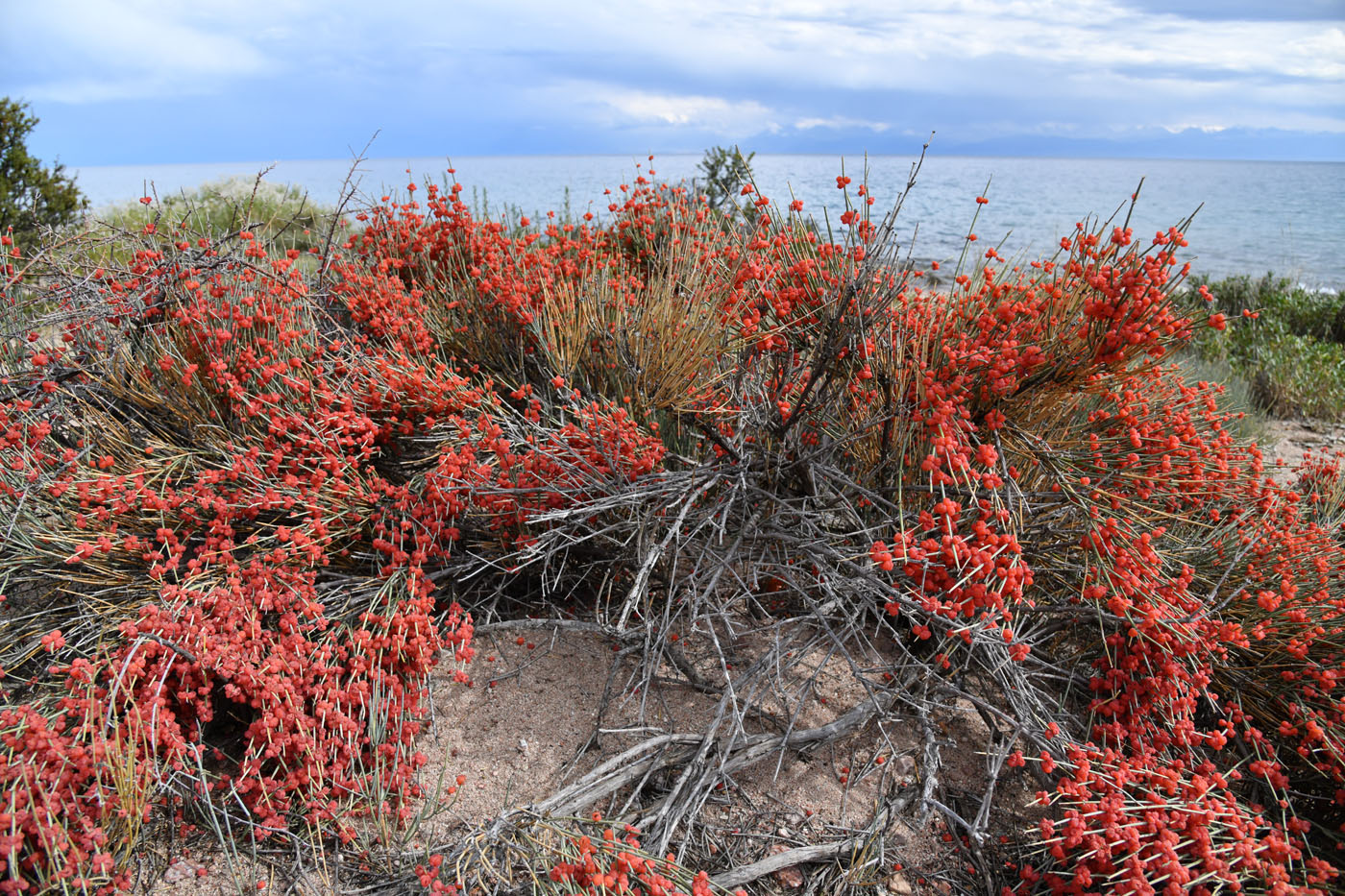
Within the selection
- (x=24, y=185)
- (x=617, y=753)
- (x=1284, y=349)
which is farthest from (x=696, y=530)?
(x=24, y=185)

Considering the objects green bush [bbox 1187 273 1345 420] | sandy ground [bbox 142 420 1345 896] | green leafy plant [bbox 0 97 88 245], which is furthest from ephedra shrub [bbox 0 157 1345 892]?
green leafy plant [bbox 0 97 88 245]

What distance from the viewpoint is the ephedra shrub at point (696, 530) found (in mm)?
2078

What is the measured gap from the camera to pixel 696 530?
2.40 m

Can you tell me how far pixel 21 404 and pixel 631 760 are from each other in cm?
272

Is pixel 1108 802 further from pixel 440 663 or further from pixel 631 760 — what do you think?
pixel 440 663

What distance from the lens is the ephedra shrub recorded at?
6.82 ft

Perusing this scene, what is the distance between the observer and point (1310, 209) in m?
34.0

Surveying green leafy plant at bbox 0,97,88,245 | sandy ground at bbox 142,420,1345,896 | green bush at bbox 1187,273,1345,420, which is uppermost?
green leafy plant at bbox 0,97,88,245

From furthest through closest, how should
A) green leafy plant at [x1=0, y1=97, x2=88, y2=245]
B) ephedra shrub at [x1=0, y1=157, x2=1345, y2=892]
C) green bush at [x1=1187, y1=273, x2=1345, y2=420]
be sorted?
green leafy plant at [x1=0, y1=97, x2=88, y2=245]
green bush at [x1=1187, y1=273, x2=1345, y2=420]
ephedra shrub at [x1=0, y1=157, x2=1345, y2=892]

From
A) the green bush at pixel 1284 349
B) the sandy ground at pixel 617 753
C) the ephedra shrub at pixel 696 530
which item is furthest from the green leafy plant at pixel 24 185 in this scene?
the green bush at pixel 1284 349

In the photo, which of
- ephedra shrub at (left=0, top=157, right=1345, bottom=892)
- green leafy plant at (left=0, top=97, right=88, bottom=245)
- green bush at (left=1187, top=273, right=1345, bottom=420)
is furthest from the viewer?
green leafy plant at (left=0, top=97, right=88, bottom=245)

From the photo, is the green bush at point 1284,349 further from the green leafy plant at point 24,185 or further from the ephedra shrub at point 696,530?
the green leafy plant at point 24,185

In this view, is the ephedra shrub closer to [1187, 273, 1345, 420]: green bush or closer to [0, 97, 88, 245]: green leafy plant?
[1187, 273, 1345, 420]: green bush

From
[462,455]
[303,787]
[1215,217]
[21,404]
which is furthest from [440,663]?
[1215,217]
